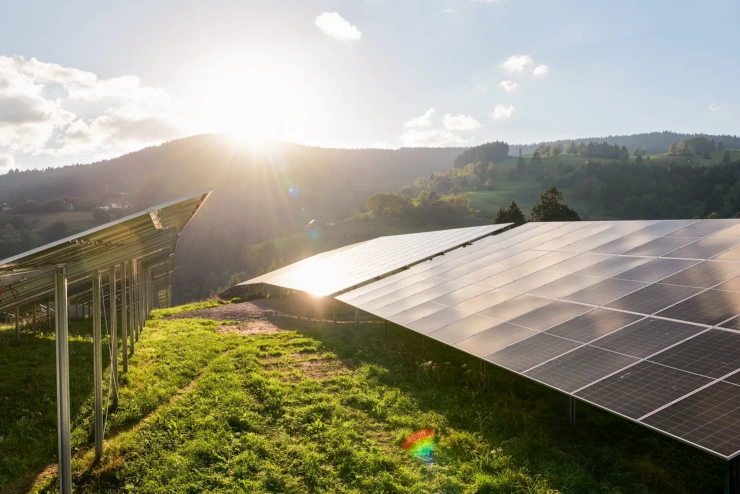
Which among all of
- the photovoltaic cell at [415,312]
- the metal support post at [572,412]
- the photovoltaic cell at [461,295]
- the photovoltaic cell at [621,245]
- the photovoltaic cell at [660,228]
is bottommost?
the metal support post at [572,412]

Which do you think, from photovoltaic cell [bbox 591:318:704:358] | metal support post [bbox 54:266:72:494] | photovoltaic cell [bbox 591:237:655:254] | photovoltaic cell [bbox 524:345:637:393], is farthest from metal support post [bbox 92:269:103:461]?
photovoltaic cell [bbox 591:237:655:254]

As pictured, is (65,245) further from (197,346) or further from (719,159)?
(719,159)

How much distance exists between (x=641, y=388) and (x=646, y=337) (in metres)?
2.37

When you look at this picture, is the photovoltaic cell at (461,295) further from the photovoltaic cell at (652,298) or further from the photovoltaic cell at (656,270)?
the photovoltaic cell at (652,298)

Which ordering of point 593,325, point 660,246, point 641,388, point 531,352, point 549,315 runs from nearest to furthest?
point 641,388 → point 531,352 → point 593,325 → point 549,315 → point 660,246

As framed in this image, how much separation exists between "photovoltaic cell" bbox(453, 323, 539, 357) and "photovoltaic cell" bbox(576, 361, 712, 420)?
125 inches

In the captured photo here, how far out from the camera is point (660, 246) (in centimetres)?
1694

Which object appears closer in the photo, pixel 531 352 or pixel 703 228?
pixel 531 352

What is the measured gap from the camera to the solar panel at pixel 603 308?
31.3 ft

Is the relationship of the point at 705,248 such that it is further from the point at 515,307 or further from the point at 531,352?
the point at 531,352

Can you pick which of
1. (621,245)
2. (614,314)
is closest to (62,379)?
(614,314)

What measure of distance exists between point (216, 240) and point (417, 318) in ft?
444

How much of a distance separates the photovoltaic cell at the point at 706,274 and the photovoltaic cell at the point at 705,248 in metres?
0.88

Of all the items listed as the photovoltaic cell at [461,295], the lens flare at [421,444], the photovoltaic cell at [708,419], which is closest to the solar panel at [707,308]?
the photovoltaic cell at [708,419]
